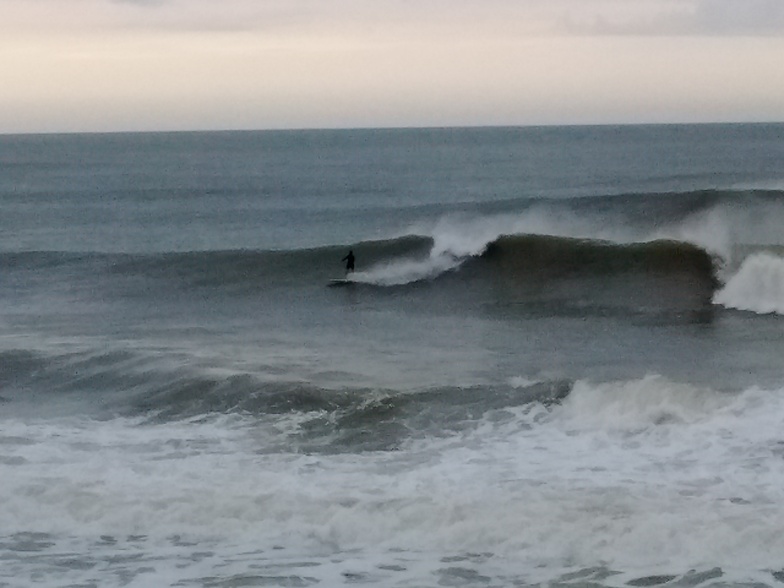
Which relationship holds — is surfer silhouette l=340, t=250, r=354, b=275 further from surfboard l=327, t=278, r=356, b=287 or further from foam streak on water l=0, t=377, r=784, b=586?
foam streak on water l=0, t=377, r=784, b=586

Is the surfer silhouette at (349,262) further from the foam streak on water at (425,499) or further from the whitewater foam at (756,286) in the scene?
the foam streak on water at (425,499)

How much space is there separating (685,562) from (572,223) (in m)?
18.9

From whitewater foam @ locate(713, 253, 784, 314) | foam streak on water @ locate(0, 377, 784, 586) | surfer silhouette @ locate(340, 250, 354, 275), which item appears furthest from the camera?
surfer silhouette @ locate(340, 250, 354, 275)

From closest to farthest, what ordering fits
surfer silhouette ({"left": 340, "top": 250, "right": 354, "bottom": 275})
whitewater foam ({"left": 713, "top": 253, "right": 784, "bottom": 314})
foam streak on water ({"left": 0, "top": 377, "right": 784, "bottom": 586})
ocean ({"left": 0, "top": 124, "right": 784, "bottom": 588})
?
foam streak on water ({"left": 0, "top": 377, "right": 784, "bottom": 586})
ocean ({"left": 0, "top": 124, "right": 784, "bottom": 588})
whitewater foam ({"left": 713, "top": 253, "right": 784, "bottom": 314})
surfer silhouette ({"left": 340, "top": 250, "right": 354, "bottom": 275})

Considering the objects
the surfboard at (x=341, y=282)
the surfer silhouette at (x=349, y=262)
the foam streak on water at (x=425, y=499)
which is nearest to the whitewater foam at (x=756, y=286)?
the foam streak on water at (x=425, y=499)

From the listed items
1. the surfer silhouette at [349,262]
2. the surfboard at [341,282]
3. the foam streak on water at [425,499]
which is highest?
the surfer silhouette at [349,262]

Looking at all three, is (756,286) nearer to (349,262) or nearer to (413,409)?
(349,262)

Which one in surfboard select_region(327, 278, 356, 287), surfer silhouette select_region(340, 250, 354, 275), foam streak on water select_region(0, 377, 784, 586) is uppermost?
surfer silhouette select_region(340, 250, 354, 275)

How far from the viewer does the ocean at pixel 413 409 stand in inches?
313

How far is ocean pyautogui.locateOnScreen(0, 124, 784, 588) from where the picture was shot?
26.1 feet

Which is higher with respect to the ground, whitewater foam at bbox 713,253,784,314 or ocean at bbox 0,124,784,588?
whitewater foam at bbox 713,253,784,314

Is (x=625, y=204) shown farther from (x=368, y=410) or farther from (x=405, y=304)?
(x=368, y=410)

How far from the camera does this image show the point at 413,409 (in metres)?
11.7

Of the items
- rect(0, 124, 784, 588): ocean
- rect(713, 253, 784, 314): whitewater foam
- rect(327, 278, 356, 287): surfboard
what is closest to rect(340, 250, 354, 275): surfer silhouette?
rect(327, 278, 356, 287): surfboard
